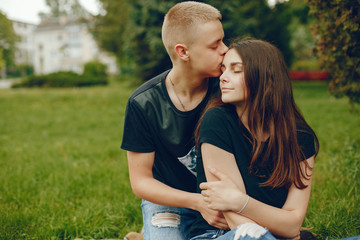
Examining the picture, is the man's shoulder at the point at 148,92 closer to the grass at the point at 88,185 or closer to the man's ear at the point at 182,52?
the man's ear at the point at 182,52

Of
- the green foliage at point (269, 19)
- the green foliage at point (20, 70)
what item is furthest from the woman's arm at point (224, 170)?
the green foliage at point (20, 70)

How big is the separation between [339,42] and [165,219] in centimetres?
258

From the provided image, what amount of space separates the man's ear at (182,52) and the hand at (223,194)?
90cm

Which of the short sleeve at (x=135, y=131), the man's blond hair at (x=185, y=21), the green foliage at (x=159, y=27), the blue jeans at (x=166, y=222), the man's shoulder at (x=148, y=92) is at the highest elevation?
the green foliage at (x=159, y=27)

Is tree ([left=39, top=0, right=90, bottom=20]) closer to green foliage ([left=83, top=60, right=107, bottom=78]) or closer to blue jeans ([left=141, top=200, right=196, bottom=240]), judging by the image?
green foliage ([left=83, top=60, right=107, bottom=78])

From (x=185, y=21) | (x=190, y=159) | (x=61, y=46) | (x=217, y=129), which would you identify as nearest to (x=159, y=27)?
(x=185, y=21)

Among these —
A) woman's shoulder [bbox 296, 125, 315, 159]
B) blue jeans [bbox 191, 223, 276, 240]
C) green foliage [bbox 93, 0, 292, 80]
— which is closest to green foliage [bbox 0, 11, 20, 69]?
green foliage [bbox 93, 0, 292, 80]

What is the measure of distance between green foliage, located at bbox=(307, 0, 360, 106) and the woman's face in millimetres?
1665

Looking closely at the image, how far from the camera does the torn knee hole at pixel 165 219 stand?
2.40 meters

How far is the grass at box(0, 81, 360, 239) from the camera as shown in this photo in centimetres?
288

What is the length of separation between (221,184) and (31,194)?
108 inches

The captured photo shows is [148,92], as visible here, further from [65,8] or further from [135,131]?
[65,8]

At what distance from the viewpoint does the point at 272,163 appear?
1909mm

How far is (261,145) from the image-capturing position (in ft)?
6.20
